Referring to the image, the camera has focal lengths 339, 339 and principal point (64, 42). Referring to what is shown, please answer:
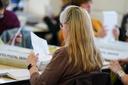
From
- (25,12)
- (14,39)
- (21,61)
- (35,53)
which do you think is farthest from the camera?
(25,12)

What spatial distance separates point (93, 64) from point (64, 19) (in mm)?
364

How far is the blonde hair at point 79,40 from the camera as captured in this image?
88.5 inches

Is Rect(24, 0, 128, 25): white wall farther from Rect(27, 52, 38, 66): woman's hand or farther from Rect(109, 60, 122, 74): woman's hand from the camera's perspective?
Rect(27, 52, 38, 66): woman's hand

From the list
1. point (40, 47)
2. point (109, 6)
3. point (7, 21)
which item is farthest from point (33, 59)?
point (109, 6)

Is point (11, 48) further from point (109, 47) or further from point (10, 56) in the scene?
point (109, 47)

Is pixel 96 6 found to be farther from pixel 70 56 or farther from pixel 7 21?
pixel 70 56

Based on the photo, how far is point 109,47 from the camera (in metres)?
3.41

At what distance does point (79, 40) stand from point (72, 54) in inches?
4.3

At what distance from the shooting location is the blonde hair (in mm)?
2248

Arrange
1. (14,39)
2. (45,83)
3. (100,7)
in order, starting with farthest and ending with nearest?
(100,7), (14,39), (45,83)

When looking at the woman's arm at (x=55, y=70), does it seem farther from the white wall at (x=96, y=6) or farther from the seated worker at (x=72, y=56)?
the white wall at (x=96, y=6)

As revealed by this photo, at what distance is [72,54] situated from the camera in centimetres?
223

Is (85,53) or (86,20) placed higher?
(86,20)

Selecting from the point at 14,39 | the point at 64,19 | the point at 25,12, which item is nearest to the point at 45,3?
the point at 25,12
